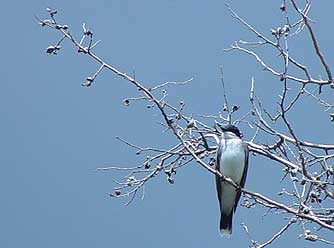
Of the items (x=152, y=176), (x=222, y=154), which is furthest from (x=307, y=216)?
(x=222, y=154)

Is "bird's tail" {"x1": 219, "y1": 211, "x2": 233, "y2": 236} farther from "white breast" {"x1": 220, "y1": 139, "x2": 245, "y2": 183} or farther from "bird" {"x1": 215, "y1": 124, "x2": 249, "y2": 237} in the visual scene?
"white breast" {"x1": 220, "y1": 139, "x2": 245, "y2": 183}

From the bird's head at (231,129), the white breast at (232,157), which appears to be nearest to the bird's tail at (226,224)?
the white breast at (232,157)

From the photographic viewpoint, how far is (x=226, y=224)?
5047 millimetres

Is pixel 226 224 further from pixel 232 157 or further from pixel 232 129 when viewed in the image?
pixel 232 129

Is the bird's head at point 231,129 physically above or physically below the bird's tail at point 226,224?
above

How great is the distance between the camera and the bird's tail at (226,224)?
16.3ft

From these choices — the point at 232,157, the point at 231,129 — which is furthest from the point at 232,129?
the point at 232,157

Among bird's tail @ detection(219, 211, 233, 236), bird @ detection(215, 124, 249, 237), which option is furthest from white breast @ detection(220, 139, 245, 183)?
bird's tail @ detection(219, 211, 233, 236)

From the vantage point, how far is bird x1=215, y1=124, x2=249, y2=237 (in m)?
4.90

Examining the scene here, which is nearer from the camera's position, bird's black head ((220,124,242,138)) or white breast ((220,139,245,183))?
bird's black head ((220,124,242,138))

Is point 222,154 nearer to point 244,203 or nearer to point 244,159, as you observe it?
point 244,159

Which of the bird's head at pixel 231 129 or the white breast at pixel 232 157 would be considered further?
the white breast at pixel 232 157

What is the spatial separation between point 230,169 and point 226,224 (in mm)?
395

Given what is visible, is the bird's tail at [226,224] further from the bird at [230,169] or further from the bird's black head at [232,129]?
the bird's black head at [232,129]
